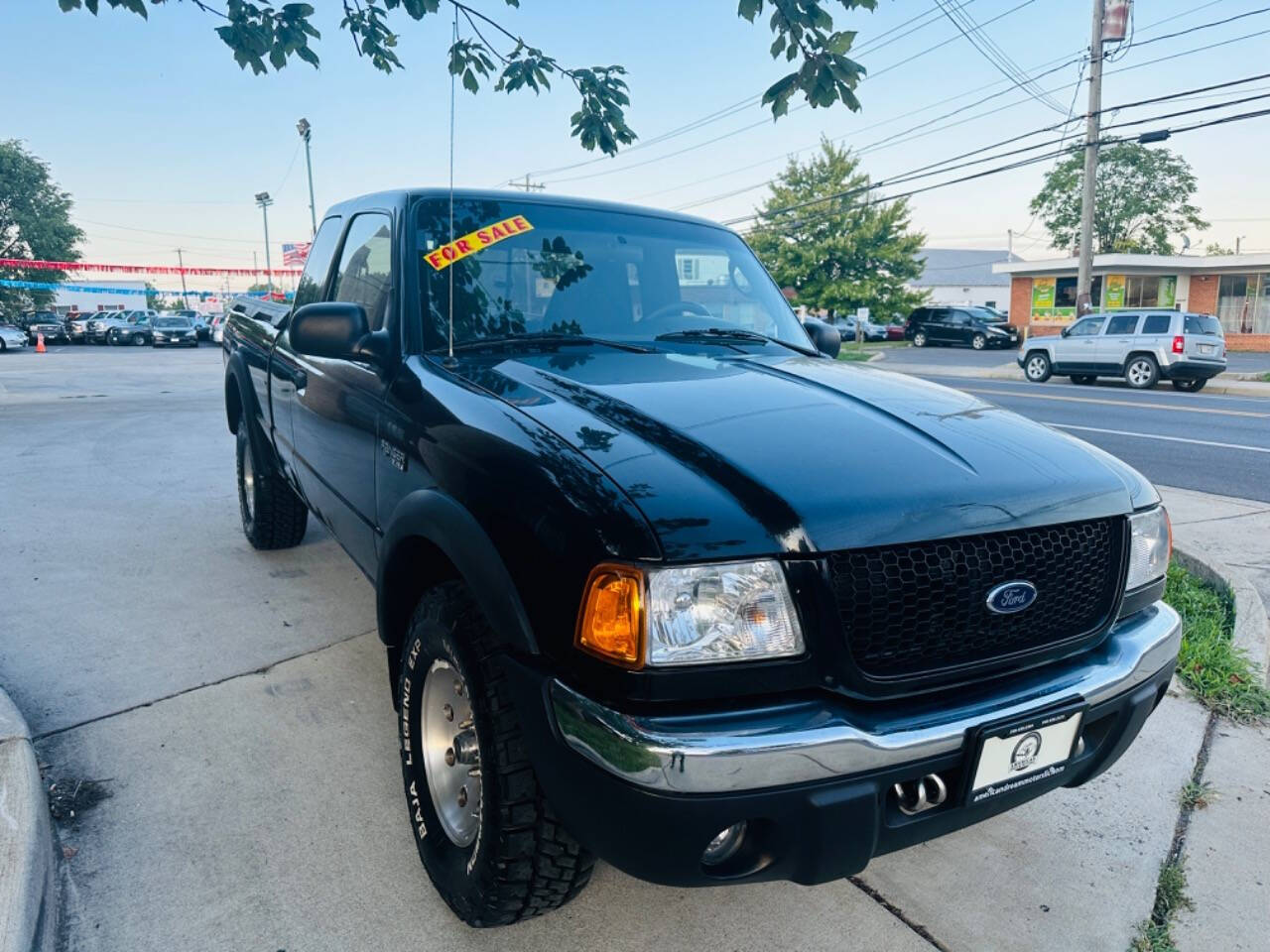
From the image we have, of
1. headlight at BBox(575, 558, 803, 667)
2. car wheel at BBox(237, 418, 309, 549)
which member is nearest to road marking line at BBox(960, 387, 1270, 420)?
car wheel at BBox(237, 418, 309, 549)

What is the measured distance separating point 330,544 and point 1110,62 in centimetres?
2473

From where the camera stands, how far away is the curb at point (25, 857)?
1.97 metres

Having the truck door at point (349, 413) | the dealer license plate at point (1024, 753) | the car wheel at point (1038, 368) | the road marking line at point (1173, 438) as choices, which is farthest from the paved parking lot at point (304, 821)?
the car wheel at point (1038, 368)

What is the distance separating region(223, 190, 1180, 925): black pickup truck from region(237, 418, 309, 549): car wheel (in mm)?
2388

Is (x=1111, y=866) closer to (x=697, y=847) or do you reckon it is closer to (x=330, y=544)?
(x=697, y=847)

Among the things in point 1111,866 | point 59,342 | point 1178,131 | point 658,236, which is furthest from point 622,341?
point 59,342

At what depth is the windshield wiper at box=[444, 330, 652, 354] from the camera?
9.00ft

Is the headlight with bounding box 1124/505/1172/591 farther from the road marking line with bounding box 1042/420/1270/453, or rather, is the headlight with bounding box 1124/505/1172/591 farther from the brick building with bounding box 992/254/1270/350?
the brick building with bounding box 992/254/1270/350

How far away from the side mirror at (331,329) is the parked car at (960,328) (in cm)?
3602

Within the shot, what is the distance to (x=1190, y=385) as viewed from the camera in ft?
64.1

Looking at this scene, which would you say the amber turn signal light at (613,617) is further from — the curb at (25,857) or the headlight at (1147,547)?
the curb at (25,857)

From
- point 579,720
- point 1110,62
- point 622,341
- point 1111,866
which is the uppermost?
point 1110,62

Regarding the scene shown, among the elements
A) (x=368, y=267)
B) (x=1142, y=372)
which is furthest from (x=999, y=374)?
(x=368, y=267)

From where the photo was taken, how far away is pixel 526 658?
178 centimetres
